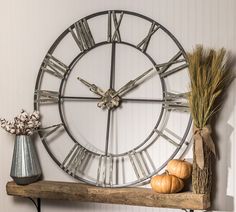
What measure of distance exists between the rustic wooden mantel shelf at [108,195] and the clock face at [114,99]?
3.8 inches

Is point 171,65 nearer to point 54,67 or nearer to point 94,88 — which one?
point 94,88

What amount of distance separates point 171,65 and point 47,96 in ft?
2.31

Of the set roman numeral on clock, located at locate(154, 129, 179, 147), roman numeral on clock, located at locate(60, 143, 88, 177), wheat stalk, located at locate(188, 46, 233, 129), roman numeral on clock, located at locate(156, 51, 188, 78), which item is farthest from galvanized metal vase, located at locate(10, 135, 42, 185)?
wheat stalk, located at locate(188, 46, 233, 129)

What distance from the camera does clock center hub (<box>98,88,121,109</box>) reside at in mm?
2612

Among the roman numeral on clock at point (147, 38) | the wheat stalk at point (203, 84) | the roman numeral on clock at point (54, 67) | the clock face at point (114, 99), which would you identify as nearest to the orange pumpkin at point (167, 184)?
the clock face at point (114, 99)

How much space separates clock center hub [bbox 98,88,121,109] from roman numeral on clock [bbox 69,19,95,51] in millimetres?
271

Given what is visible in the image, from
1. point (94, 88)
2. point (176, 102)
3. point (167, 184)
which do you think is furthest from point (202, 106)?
point (94, 88)

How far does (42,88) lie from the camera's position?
2816 mm

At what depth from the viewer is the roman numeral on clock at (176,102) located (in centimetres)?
250

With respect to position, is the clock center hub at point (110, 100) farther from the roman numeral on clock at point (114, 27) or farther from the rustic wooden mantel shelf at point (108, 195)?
the rustic wooden mantel shelf at point (108, 195)

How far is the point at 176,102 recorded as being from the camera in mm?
2514

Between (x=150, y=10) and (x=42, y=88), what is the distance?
725 millimetres

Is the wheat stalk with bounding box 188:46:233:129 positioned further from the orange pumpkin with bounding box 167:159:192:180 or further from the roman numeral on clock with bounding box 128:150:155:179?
the roman numeral on clock with bounding box 128:150:155:179

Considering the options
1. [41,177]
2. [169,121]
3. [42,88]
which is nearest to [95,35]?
[42,88]
